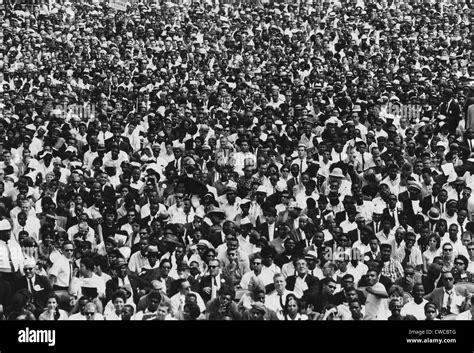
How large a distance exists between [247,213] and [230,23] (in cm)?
1343

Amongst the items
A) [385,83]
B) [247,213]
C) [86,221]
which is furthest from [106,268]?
[385,83]

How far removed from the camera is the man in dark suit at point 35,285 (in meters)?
15.4

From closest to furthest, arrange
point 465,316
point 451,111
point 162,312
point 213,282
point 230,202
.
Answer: point 162,312 < point 465,316 < point 213,282 < point 230,202 < point 451,111

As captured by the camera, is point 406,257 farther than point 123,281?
Yes

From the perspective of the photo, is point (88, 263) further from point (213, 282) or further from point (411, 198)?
point (411, 198)

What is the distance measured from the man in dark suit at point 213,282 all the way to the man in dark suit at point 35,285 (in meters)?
2.22

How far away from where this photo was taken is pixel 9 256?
16391 mm

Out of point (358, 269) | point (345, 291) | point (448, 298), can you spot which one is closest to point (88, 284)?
point (345, 291)

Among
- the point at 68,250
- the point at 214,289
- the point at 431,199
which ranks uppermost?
the point at 431,199

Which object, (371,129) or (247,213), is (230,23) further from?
(247,213)

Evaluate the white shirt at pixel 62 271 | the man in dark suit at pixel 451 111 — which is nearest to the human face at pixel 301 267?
the white shirt at pixel 62 271

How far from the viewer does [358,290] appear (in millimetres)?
15344

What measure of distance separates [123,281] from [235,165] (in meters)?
4.68

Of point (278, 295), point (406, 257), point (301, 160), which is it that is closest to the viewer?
point (278, 295)
